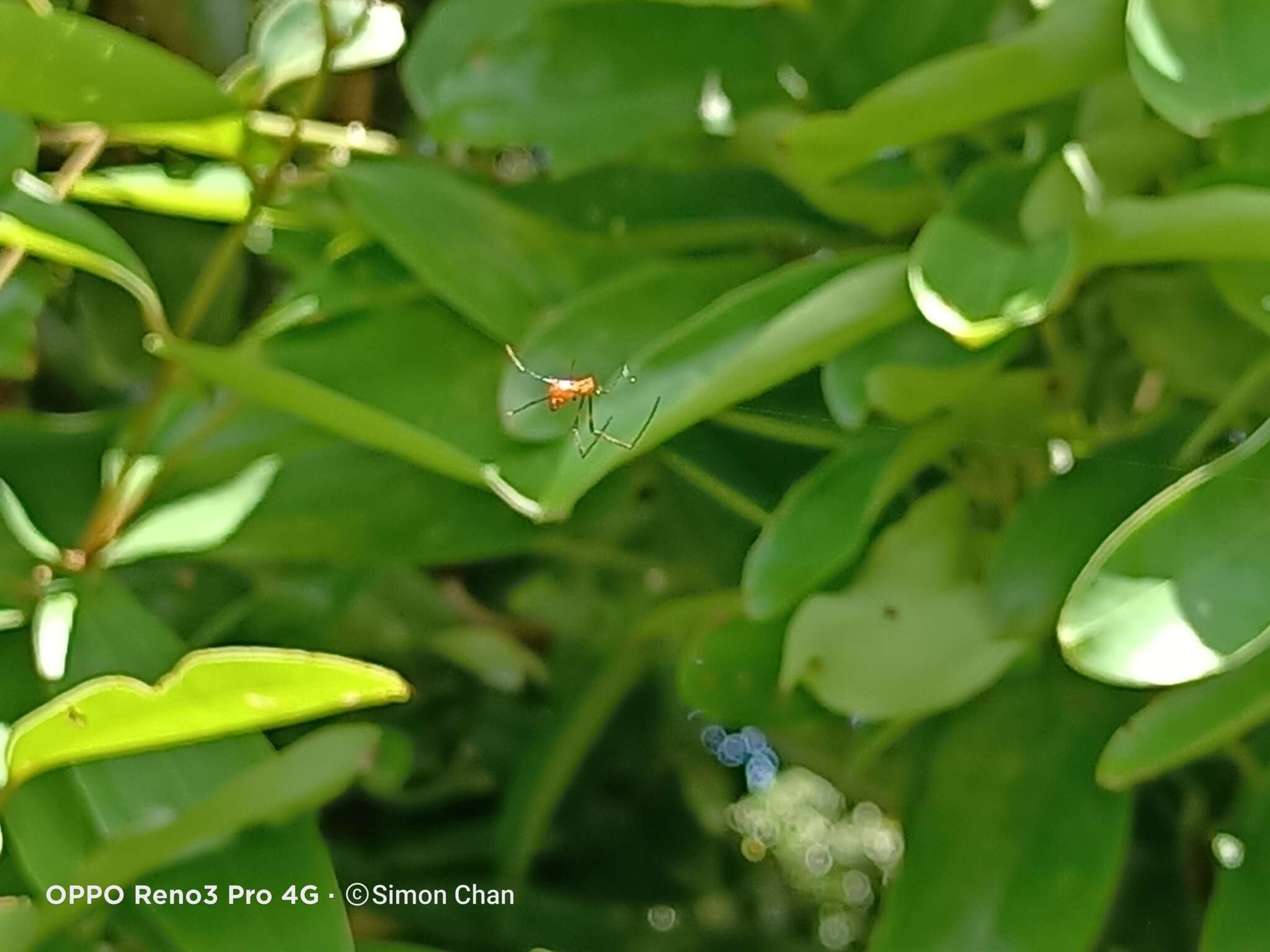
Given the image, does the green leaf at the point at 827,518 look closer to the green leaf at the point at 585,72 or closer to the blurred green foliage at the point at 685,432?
the blurred green foliage at the point at 685,432

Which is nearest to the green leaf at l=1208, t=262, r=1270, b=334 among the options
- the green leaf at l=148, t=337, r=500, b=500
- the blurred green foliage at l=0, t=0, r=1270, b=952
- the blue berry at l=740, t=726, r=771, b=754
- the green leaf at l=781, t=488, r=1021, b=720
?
the blurred green foliage at l=0, t=0, r=1270, b=952

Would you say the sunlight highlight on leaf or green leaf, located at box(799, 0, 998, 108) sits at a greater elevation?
green leaf, located at box(799, 0, 998, 108)

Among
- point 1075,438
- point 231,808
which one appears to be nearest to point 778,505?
point 1075,438

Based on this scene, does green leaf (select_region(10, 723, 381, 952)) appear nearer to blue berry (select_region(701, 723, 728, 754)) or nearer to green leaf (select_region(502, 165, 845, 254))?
green leaf (select_region(502, 165, 845, 254))

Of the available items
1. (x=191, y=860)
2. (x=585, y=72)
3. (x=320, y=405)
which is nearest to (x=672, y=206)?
(x=585, y=72)

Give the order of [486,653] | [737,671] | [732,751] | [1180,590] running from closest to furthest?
[1180,590] < [737,671] < [486,653] < [732,751]

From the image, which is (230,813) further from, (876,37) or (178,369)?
(876,37)

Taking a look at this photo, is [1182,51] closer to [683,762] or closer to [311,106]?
[311,106]

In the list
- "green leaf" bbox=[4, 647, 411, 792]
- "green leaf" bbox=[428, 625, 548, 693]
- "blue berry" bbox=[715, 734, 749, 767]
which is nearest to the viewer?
"green leaf" bbox=[4, 647, 411, 792]

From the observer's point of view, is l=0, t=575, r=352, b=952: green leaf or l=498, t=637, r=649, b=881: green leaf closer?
l=0, t=575, r=352, b=952: green leaf
